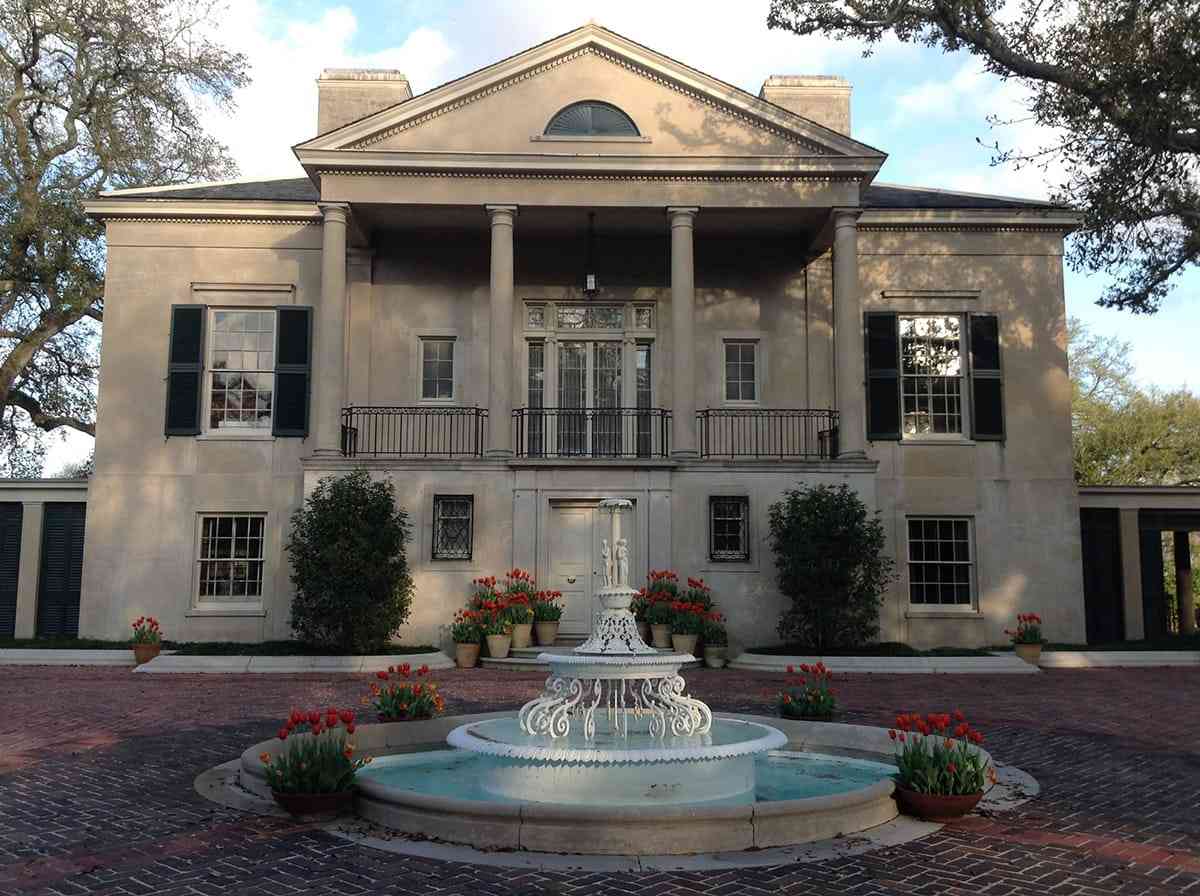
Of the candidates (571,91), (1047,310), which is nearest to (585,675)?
(571,91)

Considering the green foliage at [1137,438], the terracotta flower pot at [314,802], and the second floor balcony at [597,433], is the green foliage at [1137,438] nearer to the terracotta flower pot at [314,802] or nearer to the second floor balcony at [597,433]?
the second floor balcony at [597,433]

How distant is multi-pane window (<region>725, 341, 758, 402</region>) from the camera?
68.3ft

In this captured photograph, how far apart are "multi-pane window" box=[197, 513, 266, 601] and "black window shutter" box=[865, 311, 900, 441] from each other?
11576mm

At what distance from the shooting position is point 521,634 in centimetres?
1711

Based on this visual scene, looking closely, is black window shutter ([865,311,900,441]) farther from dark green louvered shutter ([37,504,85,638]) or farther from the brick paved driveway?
dark green louvered shutter ([37,504,85,638])

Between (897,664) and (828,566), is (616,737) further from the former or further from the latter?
(897,664)

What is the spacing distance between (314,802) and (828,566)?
11.6 metres

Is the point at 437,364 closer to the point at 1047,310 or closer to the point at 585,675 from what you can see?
the point at 1047,310

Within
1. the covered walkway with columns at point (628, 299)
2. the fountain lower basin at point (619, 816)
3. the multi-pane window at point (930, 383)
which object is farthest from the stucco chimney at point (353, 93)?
the fountain lower basin at point (619, 816)

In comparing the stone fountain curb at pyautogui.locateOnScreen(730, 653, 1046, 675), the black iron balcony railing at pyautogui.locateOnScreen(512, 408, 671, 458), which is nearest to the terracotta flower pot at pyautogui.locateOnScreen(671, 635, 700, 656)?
the stone fountain curb at pyautogui.locateOnScreen(730, 653, 1046, 675)

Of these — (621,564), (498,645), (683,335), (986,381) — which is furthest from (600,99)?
(621,564)

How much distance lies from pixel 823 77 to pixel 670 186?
21.8ft

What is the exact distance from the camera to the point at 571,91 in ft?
64.2

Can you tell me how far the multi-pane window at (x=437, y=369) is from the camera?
2080cm
